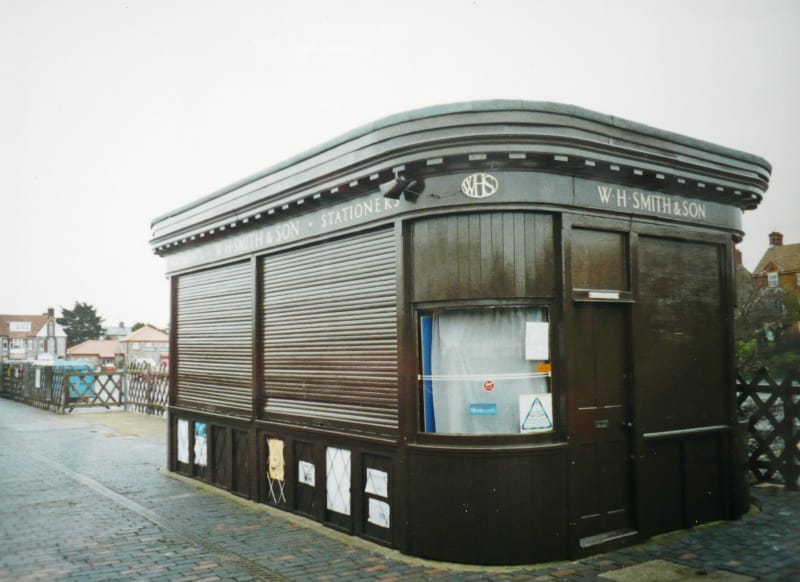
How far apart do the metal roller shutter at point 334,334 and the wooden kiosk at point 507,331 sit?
0.03 metres

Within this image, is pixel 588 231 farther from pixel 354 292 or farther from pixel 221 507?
pixel 221 507

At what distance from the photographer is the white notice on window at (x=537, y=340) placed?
22.5 ft

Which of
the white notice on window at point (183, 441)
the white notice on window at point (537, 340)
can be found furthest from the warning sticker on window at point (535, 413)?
the white notice on window at point (183, 441)

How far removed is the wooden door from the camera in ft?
22.9

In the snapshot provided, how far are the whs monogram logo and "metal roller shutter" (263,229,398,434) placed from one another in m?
1.08

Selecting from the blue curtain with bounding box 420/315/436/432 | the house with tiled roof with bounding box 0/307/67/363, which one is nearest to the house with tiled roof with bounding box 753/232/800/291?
the blue curtain with bounding box 420/315/436/432

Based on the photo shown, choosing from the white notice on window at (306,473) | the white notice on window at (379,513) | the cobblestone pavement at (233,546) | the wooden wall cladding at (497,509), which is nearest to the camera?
the cobblestone pavement at (233,546)

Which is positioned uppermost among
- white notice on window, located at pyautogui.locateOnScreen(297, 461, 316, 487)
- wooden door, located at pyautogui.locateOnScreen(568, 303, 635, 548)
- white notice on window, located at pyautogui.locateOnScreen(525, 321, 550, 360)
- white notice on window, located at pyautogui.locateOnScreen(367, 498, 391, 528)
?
white notice on window, located at pyautogui.locateOnScreen(525, 321, 550, 360)

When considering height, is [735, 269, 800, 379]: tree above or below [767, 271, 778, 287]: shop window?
below

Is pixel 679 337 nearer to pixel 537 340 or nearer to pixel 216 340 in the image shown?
pixel 537 340

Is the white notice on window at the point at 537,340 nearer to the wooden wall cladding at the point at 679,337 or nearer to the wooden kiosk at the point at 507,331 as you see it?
the wooden kiosk at the point at 507,331

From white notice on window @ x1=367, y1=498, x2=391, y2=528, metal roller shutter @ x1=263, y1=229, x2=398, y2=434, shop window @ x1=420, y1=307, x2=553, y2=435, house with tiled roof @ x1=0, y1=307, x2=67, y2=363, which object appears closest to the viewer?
shop window @ x1=420, y1=307, x2=553, y2=435

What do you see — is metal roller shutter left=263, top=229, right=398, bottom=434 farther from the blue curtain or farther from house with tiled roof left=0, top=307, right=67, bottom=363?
house with tiled roof left=0, top=307, right=67, bottom=363

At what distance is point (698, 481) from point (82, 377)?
2380 cm
